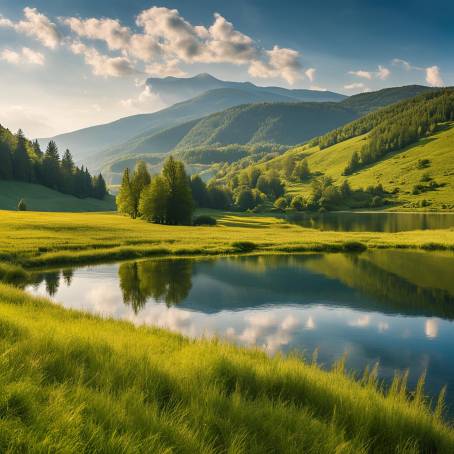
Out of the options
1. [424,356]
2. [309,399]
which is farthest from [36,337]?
[424,356]

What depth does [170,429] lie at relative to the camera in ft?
18.4

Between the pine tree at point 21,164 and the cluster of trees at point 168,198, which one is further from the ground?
the pine tree at point 21,164

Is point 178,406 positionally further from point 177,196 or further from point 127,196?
point 127,196

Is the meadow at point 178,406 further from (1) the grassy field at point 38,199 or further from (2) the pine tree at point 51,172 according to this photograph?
(2) the pine tree at point 51,172

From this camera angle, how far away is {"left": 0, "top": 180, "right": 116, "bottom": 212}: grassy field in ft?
415

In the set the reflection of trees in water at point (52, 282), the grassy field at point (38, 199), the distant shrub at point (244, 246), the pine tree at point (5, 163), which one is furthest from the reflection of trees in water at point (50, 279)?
the pine tree at point (5, 163)

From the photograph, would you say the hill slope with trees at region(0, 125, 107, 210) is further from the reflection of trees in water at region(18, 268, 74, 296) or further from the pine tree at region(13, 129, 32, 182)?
the reflection of trees in water at region(18, 268, 74, 296)

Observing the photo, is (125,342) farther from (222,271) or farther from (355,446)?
(222,271)

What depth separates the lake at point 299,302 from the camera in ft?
62.9

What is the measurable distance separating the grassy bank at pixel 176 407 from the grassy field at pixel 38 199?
420ft

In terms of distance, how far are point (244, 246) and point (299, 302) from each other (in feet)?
89.3

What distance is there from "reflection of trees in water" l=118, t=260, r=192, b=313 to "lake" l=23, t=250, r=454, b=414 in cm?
8

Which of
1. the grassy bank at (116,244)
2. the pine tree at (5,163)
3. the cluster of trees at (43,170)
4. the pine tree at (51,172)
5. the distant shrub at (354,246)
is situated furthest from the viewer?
the pine tree at (51,172)

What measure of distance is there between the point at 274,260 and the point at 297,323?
24571mm
